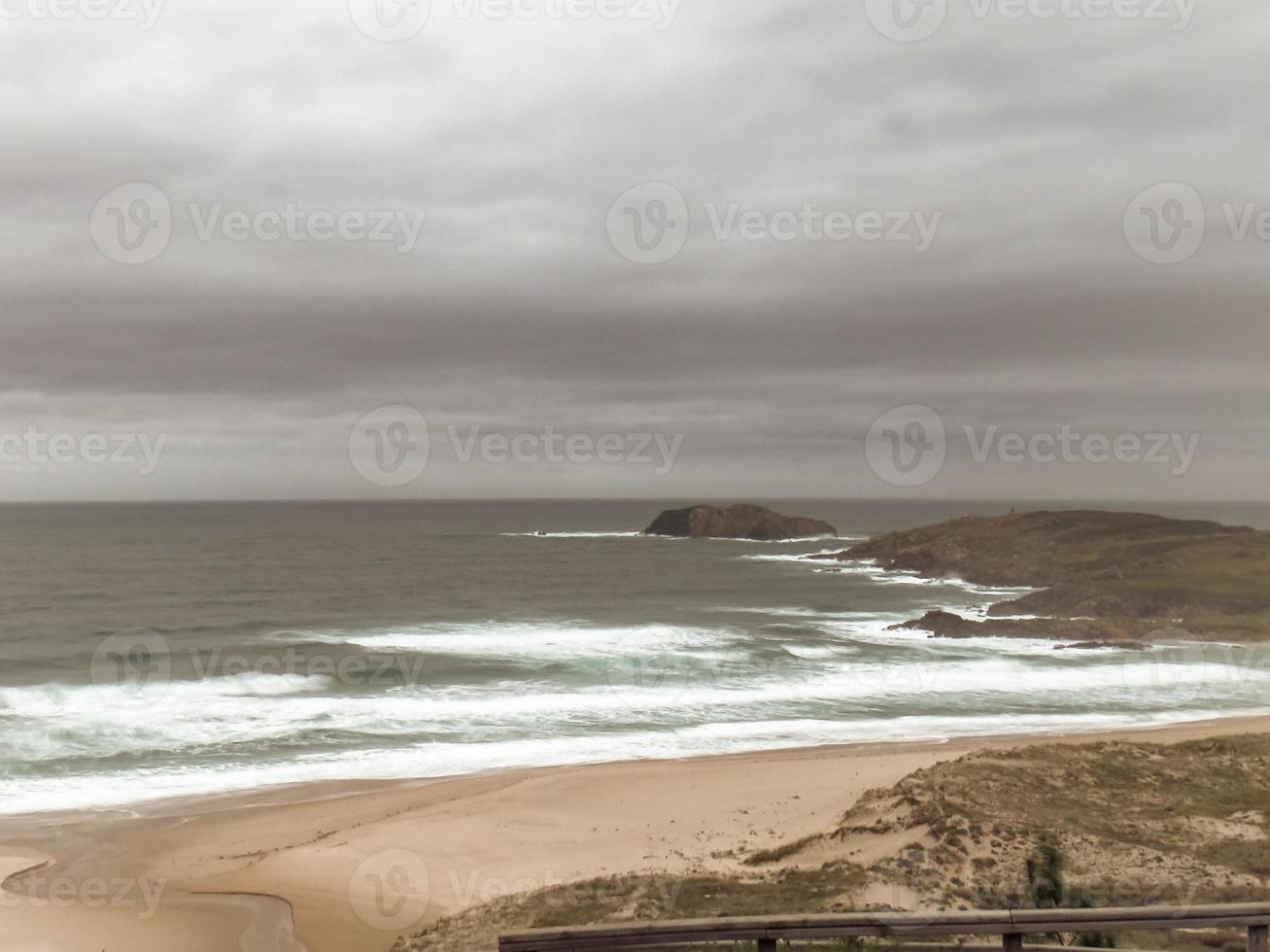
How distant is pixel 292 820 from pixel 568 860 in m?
6.15

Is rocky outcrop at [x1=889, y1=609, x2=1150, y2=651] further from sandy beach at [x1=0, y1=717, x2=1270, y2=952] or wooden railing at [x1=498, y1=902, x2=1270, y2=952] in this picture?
wooden railing at [x1=498, y1=902, x2=1270, y2=952]

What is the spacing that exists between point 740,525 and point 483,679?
109448 millimetres

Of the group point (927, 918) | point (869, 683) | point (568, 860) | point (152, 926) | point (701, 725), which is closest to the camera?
point (927, 918)

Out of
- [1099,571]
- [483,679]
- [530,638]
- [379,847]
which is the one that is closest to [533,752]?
[379,847]

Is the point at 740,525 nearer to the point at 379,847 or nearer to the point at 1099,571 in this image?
the point at 1099,571

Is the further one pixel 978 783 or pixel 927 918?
pixel 978 783

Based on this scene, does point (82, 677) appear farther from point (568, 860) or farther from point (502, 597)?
point (502, 597)

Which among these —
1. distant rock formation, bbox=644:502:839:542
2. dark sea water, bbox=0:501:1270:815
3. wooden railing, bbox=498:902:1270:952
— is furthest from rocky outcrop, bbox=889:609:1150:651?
distant rock formation, bbox=644:502:839:542

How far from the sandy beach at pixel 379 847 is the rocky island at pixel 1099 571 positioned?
90.7 ft

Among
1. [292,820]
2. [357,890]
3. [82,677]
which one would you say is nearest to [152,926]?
[357,890]

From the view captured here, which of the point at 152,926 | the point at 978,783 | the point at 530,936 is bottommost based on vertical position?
the point at 152,926

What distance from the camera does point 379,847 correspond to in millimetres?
16094

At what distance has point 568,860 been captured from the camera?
15.2m

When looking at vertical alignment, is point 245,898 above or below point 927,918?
below
